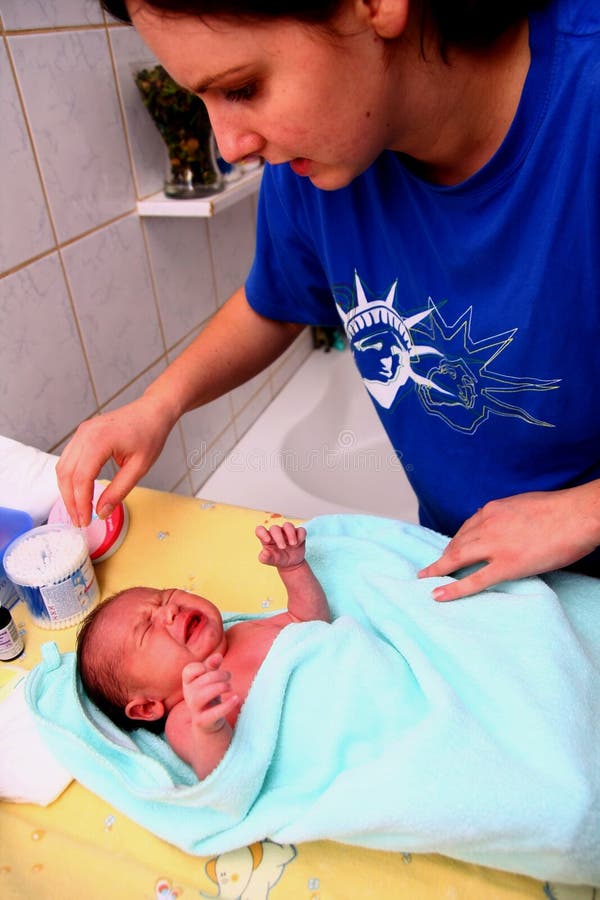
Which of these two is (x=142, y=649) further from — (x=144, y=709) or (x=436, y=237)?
(x=436, y=237)

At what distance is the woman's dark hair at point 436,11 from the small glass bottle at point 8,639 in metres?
0.58

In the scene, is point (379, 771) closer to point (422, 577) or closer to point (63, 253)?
point (422, 577)

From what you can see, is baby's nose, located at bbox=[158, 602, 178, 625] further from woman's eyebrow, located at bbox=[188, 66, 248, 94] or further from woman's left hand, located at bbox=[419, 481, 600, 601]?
woman's eyebrow, located at bbox=[188, 66, 248, 94]

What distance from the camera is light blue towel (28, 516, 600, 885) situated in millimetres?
522

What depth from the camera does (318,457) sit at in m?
1.89

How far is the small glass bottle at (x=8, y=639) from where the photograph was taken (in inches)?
28.8

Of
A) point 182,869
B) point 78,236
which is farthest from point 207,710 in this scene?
point 78,236

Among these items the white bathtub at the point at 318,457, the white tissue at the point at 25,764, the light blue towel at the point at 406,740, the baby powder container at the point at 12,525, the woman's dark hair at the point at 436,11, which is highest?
the woman's dark hair at the point at 436,11

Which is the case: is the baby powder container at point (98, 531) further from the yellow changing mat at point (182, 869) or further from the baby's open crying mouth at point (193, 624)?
the yellow changing mat at point (182, 869)

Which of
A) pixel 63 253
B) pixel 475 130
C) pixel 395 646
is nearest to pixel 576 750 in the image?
pixel 395 646

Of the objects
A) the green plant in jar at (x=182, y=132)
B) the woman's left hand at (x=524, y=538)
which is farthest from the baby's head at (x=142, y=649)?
the green plant in jar at (x=182, y=132)

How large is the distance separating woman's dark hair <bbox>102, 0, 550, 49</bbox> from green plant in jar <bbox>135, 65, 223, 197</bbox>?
63 cm

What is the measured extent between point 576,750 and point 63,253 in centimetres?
90

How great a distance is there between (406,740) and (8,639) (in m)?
0.44
